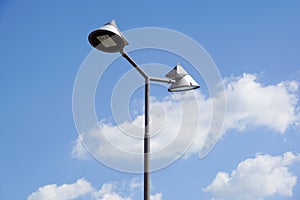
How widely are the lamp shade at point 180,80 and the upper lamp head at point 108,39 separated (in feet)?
4.26

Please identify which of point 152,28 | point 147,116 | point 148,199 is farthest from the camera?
point 152,28

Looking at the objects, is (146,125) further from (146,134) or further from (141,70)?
(141,70)

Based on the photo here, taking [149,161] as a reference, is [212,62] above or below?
above

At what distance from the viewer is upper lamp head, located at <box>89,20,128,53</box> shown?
6.39 meters

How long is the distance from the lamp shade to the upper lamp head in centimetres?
130

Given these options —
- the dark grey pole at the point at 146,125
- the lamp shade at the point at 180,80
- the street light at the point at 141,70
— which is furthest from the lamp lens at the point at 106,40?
the lamp shade at the point at 180,80

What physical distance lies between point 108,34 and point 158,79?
1496 mm

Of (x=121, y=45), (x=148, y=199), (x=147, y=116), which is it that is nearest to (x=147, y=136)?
(x=147, y=116)

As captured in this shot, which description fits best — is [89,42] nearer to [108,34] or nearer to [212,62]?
[108,34]

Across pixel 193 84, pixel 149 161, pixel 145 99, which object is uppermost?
pixel 193 84

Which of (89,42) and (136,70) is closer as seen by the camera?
(89,42)

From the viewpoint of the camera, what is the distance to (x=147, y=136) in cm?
677

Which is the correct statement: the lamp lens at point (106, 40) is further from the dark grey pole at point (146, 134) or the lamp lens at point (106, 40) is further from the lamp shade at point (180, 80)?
the lamp shade at point (180, 80)

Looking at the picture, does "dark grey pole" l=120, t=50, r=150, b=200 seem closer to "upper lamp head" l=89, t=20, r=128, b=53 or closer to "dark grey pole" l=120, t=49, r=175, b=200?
"dark grey pole" l=120, t=49, r=175, b=200
